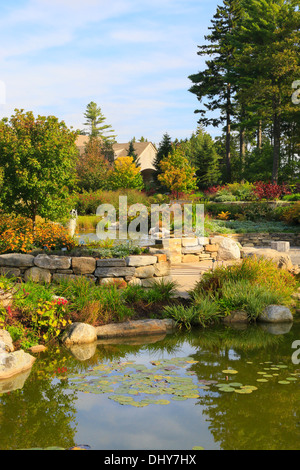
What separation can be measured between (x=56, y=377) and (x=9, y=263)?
3.27 m

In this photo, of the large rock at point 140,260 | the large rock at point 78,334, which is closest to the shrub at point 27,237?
the large rock at point 140,260

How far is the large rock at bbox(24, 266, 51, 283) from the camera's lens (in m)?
7.45

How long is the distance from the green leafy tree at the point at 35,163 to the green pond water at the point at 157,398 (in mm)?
4430

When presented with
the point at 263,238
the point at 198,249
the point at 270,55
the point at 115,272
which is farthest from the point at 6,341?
the point at 270,55

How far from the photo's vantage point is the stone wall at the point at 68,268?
7.42 meters

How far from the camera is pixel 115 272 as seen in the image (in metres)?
7.58

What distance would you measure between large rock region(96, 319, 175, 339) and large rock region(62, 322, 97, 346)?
24cm

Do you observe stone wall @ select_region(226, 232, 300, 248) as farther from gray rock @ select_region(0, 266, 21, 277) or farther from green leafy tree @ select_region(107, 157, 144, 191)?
green leafy tree @ select_region(107, 157, 144, 191)

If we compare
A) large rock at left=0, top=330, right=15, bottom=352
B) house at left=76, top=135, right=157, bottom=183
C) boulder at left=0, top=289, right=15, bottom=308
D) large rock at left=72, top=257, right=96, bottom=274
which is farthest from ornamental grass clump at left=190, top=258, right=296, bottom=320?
house at left=76, top=135, right=157, bottom=183

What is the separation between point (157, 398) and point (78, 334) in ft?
6.86

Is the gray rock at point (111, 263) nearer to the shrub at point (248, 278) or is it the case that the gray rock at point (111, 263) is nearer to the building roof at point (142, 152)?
the shrub at point (248, 278)

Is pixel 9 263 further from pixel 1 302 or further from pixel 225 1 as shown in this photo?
pixel 225 1

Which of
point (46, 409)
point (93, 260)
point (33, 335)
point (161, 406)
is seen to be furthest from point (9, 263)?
point (161, 406)

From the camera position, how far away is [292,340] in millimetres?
5969
